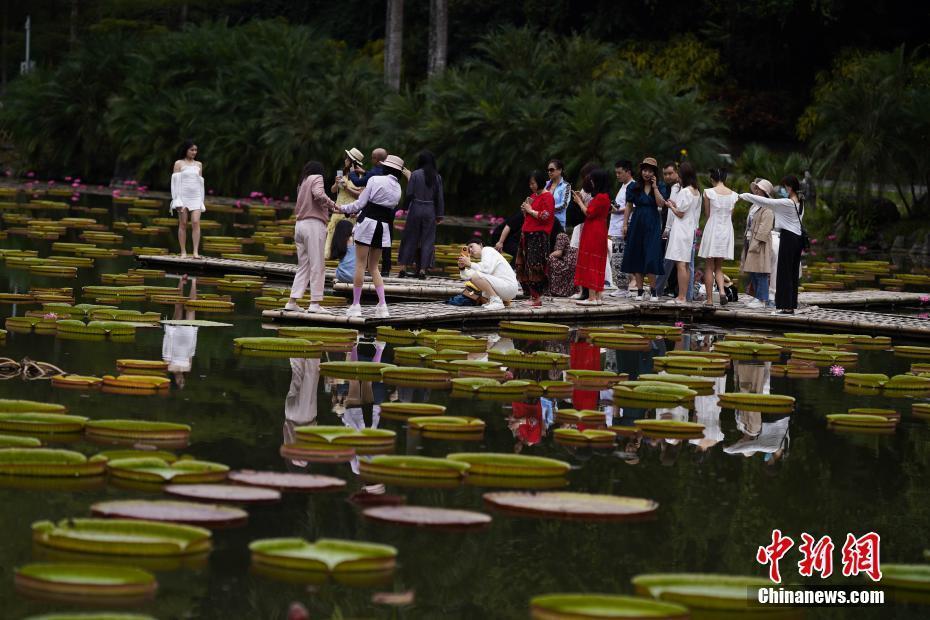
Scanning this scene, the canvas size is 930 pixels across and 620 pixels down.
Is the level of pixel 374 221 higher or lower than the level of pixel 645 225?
lower

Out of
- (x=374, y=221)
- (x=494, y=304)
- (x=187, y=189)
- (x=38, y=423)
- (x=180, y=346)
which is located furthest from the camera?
(x=187, y=189)

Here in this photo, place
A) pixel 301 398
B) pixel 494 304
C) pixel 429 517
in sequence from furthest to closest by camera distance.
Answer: pixel 494 304 < pixel 301 398 < pixel 429 517

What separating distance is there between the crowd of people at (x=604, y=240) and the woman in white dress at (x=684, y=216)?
0.01m

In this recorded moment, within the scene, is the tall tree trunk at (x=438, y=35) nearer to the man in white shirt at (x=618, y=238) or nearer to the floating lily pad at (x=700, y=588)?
the man in white shirt at (x=618, y=238)

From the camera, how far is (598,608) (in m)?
5.75

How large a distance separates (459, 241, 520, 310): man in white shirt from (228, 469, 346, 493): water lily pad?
7.94 metres

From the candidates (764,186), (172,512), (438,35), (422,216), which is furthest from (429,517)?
(438,35)

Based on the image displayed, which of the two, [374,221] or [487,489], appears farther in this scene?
[374,221]

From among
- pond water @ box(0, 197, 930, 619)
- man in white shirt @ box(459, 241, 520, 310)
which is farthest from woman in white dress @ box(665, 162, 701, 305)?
pond water @ box(0, 197, 930, 619)

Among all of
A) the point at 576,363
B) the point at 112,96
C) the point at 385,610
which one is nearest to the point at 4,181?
the point at 112,96

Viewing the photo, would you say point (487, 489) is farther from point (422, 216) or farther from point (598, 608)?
point (422, 216)

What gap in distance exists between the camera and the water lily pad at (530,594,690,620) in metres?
5.70

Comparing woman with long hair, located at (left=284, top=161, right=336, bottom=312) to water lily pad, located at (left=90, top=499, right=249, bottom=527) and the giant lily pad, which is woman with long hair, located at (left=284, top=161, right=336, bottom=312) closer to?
the giant lily pad

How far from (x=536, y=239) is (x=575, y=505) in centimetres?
910
